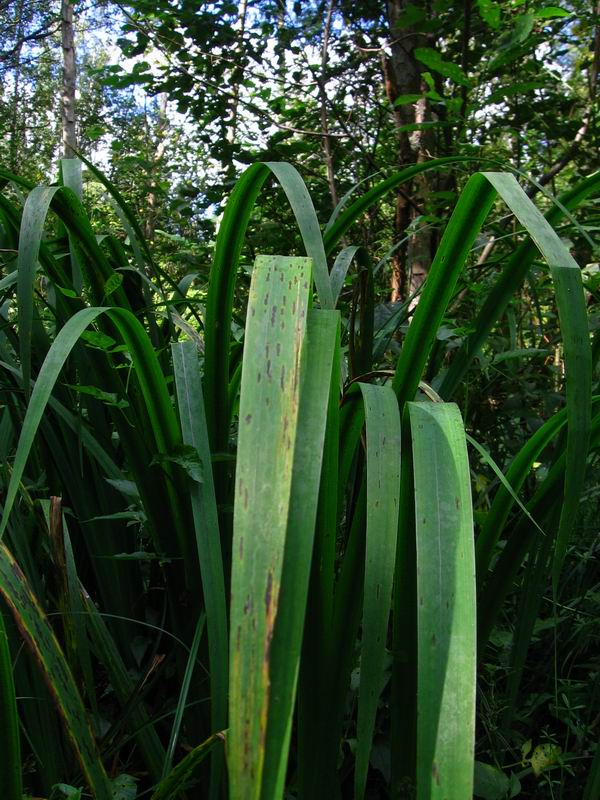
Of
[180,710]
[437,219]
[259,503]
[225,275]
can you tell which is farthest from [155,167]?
[259,503]

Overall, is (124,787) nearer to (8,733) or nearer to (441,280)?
(8,733)

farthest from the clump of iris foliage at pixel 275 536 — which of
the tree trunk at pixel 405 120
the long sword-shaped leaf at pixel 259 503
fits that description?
the tree trunk at pixel 405 120

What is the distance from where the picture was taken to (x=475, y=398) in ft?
4.20

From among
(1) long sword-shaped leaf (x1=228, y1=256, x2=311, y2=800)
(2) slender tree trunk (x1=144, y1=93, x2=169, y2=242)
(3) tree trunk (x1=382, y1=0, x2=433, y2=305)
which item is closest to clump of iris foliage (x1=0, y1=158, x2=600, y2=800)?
(1) long sword-shaped leaf (x1=228, y1=256, x2=311, y2=800)

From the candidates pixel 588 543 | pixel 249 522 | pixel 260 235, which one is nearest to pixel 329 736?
pixel 249 522

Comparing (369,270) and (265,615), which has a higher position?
(369,270)

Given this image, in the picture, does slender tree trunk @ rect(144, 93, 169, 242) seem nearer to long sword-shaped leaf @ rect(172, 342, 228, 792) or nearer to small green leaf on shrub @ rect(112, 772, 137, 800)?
long sword-shaped leaf @ rect(172, 342, 228, 792)

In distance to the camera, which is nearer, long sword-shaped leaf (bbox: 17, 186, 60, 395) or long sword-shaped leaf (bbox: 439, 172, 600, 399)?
long sword-shaped leaf (bbox: 17, 186, 60, 395)

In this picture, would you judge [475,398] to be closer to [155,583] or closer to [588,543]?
[588,543]

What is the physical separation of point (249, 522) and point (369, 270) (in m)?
0.55

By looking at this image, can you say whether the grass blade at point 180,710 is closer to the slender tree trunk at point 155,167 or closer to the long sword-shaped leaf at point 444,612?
the long sword-shaped leaf at point 444,612

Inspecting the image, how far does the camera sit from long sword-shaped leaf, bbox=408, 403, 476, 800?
343 millimetres

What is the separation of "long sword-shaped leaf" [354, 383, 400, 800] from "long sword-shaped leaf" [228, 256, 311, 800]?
0.14 meters

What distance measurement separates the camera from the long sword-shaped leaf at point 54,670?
475mm
